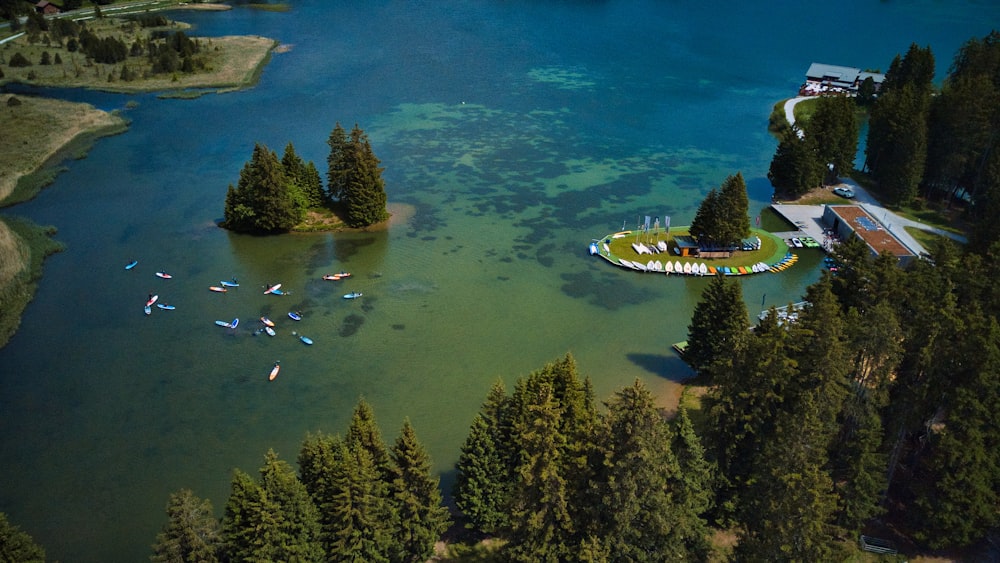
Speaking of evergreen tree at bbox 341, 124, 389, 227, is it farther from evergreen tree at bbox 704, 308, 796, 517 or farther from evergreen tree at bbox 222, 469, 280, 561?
evergreen tree at bbox 704, 308, 796, 517

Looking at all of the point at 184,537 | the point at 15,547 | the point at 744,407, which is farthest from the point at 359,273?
the point at 744,407

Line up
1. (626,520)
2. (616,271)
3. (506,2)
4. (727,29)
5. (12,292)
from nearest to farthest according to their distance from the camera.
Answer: (626,520)
(12,292)
(616,271)
(727,29)
(506,2)

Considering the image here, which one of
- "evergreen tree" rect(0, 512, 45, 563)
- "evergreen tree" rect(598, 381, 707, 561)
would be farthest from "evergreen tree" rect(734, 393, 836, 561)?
"evergreen tree" rect(0, 512, 45, 563)

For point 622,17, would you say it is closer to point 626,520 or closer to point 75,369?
point 75,369

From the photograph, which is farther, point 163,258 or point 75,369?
point 163,258

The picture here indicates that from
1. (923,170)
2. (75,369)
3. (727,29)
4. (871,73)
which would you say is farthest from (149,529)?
(727,29)

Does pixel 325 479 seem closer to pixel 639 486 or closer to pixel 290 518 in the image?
pixel 290 518
